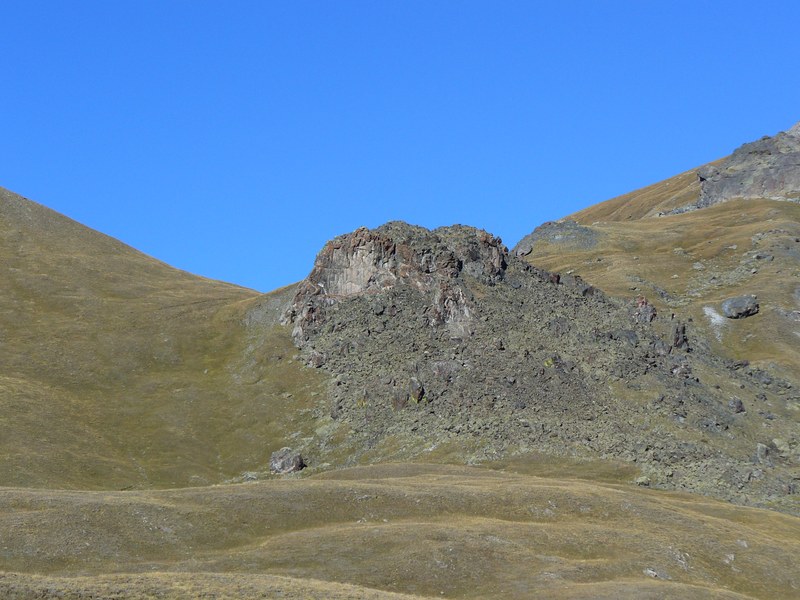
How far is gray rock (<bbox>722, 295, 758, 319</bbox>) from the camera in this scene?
185 meters

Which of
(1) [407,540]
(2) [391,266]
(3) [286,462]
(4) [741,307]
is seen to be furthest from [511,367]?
(4) [741,307]

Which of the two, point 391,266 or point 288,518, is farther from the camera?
point 391,266

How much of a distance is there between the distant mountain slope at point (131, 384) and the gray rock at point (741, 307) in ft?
286

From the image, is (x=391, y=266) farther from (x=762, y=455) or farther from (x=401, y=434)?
(x=762, y=455)

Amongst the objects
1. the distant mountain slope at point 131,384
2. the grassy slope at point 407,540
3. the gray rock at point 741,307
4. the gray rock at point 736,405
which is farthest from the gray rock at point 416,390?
the gray rock at point 741,307

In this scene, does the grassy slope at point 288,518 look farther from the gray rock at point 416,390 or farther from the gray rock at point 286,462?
the gray rock at point 416,390

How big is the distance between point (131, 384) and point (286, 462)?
39.8 m

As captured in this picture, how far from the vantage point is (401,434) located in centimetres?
13375

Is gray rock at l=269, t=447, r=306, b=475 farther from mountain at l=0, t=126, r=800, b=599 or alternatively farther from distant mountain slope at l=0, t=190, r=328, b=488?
distant mountain slope at l=0, t=190, r=328, b=488

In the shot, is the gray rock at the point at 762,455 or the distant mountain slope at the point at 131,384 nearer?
the gray rock at the point at 762,455

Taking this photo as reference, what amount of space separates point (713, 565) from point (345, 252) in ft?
334

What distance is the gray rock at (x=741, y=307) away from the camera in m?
185

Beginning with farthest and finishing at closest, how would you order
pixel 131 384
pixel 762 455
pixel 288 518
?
pixel 131 384, pixel 762 455, pixel 288 518

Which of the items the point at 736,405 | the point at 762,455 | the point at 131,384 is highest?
the point at 131,384
